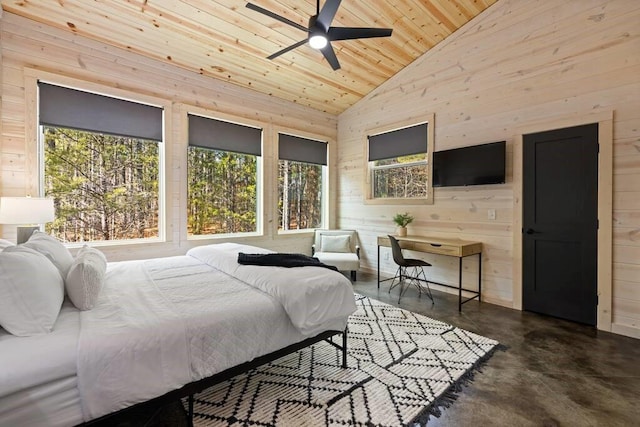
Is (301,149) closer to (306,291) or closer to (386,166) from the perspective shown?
(386,166)

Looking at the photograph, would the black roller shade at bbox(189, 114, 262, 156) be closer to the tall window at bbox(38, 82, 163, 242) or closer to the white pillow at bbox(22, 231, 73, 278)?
the tall window at bbox(38, 82, 163, 242)

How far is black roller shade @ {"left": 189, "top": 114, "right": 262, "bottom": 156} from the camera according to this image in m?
4.13

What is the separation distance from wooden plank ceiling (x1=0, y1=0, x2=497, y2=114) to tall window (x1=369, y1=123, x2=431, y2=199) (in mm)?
1009

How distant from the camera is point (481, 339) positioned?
2.72 m

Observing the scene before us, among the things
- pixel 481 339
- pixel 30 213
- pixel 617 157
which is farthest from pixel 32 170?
pixel 617 157

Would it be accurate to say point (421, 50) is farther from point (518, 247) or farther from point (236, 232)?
point (236, 232)

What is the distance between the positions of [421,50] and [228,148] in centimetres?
315

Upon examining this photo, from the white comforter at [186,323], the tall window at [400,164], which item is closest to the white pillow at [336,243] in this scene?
the tall window at [400,164]

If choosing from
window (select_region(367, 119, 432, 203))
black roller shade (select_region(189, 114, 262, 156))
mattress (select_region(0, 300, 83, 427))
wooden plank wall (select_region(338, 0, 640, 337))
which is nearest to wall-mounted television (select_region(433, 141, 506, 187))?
wooden plank wall (select_region(338, 0, 640, 337))

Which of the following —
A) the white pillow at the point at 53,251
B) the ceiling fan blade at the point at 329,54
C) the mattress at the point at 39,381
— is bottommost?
the mattress at the point at 39,381

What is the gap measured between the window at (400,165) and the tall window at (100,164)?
10.9 ft

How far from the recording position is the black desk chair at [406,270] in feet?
12.5

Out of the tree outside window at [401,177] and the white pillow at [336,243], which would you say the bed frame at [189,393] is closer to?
the white pillow at [336,243]

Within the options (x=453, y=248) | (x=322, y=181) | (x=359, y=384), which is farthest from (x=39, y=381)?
(x=322, y=181)
